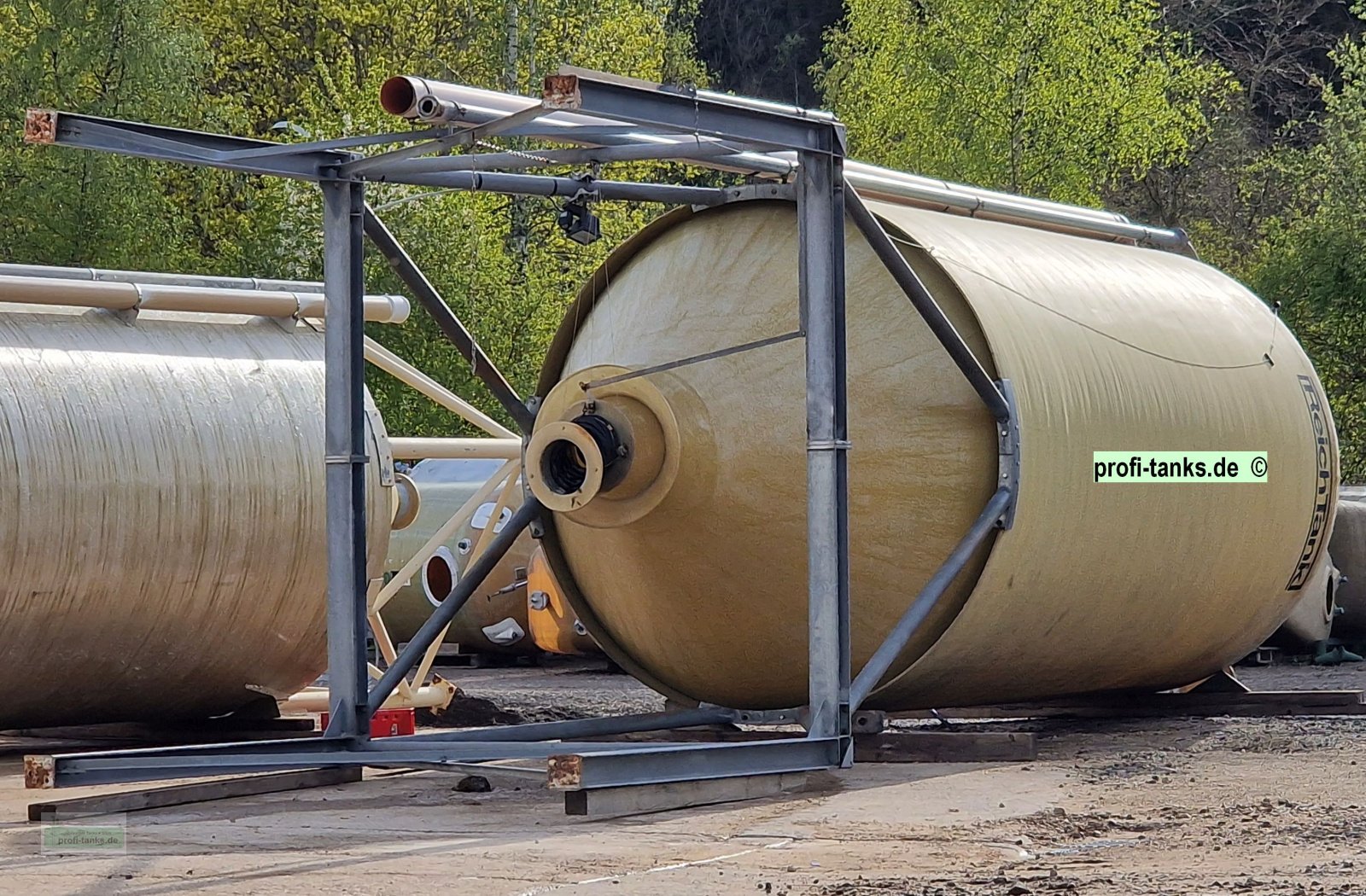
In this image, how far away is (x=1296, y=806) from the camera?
7875 mm

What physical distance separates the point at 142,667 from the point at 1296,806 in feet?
18.5

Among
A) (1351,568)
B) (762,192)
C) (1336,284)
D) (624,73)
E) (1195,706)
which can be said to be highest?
(624,73)

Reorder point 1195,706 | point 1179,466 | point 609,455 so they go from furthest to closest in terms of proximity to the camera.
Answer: point 1195,706, point 1179,466, point 609,455

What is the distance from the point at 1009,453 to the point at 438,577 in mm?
9181

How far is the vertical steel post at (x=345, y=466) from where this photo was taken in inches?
357

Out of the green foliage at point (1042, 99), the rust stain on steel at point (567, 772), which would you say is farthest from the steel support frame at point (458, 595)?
the green foliage at point (1042, 99)

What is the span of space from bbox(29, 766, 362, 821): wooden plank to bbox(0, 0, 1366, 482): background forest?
1423 centimetres

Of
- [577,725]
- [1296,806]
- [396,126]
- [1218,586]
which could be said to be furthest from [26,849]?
[396,126]

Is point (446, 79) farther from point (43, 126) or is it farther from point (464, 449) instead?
point (43, 126)

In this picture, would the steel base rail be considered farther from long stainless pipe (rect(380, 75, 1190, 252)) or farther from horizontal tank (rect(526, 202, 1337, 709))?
long stainless pipe (rect(380, 75, 1190, 252))

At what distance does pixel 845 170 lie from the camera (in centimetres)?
985

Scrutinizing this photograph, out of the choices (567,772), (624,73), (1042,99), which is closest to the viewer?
(567,772)

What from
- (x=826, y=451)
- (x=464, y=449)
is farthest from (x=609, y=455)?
(x=464, y=449)

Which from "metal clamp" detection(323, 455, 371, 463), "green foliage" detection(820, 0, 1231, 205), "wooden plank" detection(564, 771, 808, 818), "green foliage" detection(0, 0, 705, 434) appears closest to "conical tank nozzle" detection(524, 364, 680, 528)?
"metal clamp" detection(323, 455, 371, 463)
